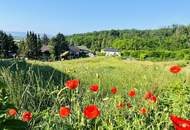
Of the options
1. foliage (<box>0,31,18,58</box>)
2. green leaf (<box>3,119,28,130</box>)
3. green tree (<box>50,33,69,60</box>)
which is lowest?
green tree (<box>50,33,69,60</box>)

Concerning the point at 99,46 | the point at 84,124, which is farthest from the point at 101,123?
the point at 99,46

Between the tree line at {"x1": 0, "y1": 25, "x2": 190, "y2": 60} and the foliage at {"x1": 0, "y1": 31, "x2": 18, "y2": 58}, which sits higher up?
the foliage at {"x1": 0, "y1": 31, "x2": 18, "y2": 58}

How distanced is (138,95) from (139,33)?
159 meters

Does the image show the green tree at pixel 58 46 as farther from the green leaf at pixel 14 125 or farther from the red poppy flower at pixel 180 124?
the red poppy flower at pixel 180 124

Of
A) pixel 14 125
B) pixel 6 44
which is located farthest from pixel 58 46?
pixel 14 125

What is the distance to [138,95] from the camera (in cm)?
618

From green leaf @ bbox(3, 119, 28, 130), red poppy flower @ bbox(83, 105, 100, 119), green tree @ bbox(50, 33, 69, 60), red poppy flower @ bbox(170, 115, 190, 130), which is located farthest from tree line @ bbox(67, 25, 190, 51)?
red poppy flower @ bbox(170, 115, 190, 130)

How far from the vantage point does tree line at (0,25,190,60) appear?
7725 centimetres

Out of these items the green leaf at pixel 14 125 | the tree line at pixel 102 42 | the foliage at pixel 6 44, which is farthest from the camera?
the tree line at pixel 102 42

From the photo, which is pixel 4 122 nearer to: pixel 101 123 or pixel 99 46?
pixel 101 123

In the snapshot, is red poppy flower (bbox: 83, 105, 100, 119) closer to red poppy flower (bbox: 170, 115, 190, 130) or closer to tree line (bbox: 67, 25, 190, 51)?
red poppy flower (bbox: 170, 115, 190, 130)

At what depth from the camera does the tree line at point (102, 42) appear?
77250mm

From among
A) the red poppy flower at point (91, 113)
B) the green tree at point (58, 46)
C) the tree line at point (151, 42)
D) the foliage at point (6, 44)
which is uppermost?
the red poppy flower at point (91, 113)

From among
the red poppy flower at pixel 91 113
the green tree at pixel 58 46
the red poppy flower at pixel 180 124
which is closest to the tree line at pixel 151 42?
the green tree at pixel 58 46
